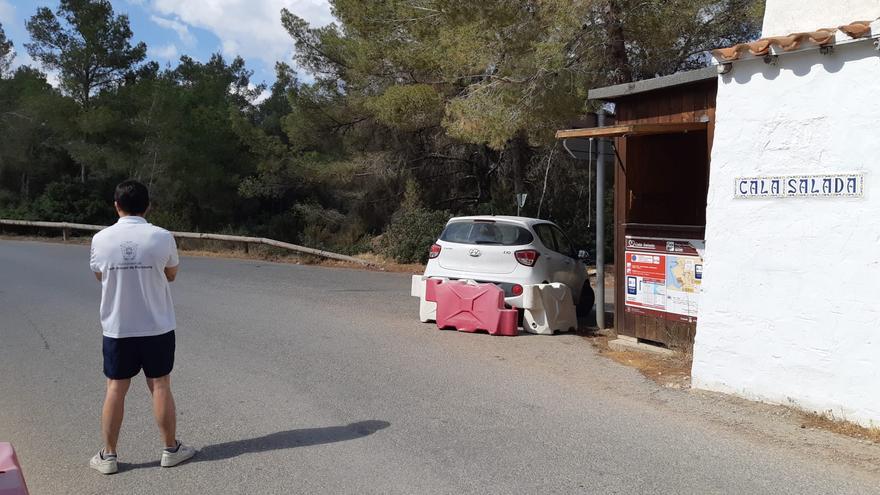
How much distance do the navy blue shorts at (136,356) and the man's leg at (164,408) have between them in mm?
64

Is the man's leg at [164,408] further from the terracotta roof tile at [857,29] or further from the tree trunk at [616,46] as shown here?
the tree trunk at [616,46]

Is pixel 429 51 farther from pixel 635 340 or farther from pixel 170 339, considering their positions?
pixel 170 339

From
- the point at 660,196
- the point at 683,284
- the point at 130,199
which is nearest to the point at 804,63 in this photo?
the point at 683,284

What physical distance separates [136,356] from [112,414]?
40cm

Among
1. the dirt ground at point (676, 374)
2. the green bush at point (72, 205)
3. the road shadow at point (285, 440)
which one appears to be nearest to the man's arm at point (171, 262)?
the road shadow at point (285, 440)

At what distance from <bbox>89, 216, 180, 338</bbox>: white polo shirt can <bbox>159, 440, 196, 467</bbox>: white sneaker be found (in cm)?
80

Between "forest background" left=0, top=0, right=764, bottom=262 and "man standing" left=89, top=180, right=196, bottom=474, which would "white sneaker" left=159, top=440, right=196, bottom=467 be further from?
"forest background" left=0, top=0, right=764, bottom=262

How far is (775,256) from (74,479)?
18.7 feet

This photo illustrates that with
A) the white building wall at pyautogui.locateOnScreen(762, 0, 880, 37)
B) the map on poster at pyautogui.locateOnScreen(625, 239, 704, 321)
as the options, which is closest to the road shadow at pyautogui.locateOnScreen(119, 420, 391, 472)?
the map on poster at pyautogui.locateOnScreen(625, 239, 704, 321)

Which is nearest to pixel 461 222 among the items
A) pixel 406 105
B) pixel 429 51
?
pixel 429 51

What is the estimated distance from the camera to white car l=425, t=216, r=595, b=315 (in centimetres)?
1037

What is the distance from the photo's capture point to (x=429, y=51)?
18703 millimetres

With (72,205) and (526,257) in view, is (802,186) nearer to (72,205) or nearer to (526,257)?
(526,257)

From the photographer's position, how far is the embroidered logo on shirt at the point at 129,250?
16.4ft
